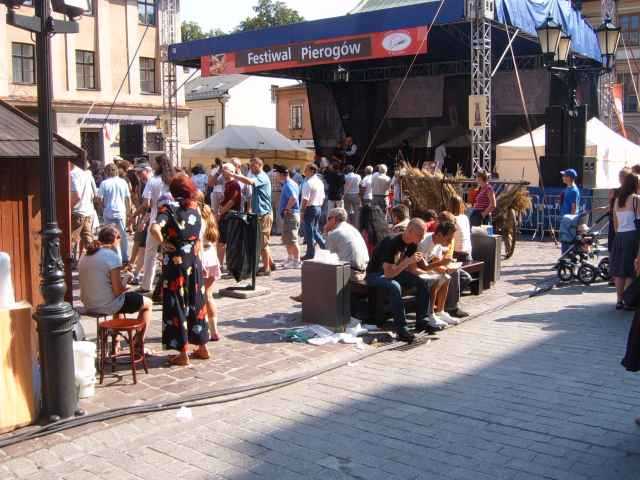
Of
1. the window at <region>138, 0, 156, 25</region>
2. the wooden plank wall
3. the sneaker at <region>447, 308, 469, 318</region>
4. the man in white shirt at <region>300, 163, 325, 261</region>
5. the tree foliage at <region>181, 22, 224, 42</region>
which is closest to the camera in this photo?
the wooden plank wall

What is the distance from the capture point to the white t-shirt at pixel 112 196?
423 inches

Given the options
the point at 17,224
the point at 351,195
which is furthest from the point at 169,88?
the point at 17,224

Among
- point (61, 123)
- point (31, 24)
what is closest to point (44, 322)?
point (31, 24)

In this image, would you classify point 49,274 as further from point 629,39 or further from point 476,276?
point 629,39

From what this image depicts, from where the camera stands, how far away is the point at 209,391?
19.2 feet

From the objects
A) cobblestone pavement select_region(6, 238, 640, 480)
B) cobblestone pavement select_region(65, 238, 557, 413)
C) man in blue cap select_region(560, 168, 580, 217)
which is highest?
man in blue cap select_region(560, 168, 580, 217)

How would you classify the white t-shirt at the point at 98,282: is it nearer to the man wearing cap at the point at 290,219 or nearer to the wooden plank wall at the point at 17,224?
the wooden plank wall at the point at 17,224

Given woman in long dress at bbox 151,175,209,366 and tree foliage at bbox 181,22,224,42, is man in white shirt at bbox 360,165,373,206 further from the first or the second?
tree foliage at bbox 181,22,224,42

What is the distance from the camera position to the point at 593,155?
740 inches

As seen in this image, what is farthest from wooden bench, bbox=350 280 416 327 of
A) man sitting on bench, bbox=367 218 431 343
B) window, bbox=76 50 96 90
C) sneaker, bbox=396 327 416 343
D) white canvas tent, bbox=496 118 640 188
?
window, bbox=76 50 96 90

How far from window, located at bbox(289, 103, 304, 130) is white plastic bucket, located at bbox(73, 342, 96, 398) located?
42.6 m

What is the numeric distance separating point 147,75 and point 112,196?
26.7 m

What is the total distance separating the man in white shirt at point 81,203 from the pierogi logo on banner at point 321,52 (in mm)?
10094

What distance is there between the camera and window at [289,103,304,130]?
155 ft
